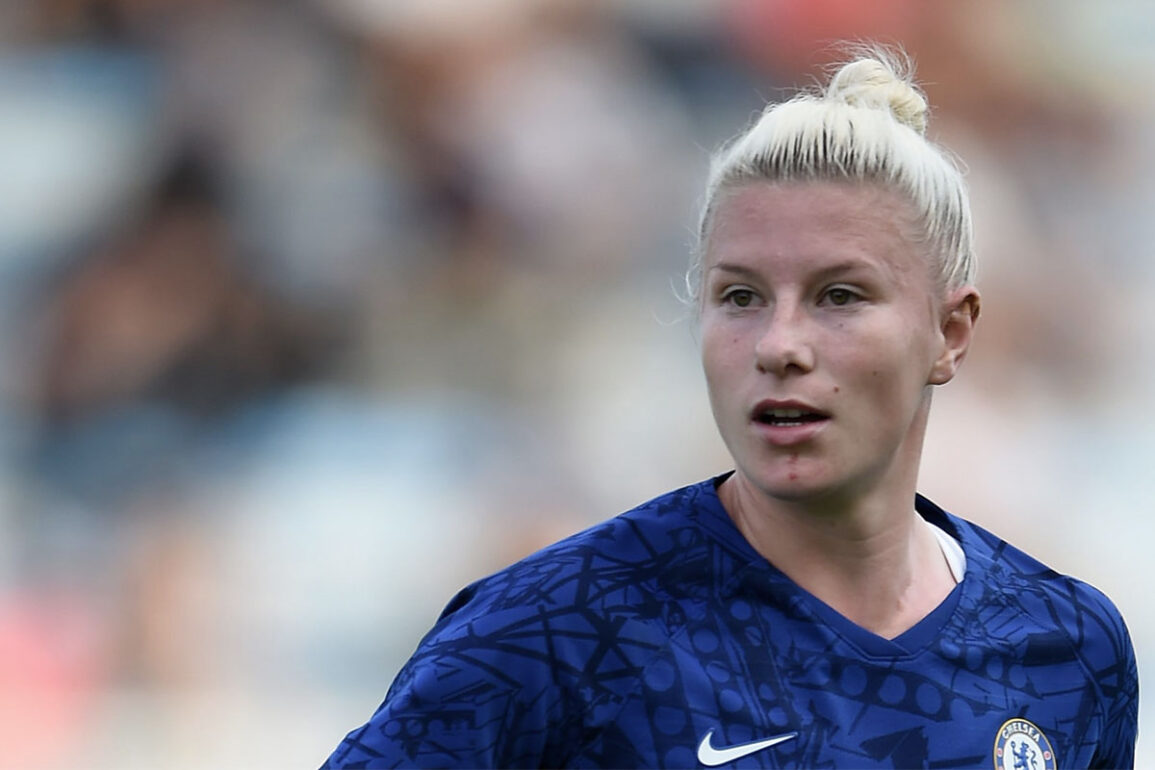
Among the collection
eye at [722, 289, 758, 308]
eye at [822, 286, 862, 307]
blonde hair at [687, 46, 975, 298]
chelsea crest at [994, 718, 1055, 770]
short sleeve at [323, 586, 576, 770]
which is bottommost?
chelsea crest at [994, 718, 1055, 770]

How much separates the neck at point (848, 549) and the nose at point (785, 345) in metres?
0.17

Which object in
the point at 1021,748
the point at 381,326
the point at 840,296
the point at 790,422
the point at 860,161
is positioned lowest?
the point at 1021,748

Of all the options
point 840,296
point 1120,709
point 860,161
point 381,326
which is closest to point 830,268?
point 840,296

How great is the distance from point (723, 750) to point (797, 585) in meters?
0.24

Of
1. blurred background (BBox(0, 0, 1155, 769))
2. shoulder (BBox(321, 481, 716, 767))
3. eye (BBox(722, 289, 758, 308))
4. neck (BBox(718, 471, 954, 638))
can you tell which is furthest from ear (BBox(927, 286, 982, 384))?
blurred background (BBox(0, 0, 1155, 769))

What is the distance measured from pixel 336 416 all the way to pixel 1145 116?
258 centimetres

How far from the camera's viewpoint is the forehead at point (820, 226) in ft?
5.70

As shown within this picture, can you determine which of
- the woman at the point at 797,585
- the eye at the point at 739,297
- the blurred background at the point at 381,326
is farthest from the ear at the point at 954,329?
the blurred background at the point at 381,326

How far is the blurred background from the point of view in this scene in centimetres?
398

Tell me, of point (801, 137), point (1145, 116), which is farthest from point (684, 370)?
point (801, 137)

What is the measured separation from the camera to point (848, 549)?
72.2 inches

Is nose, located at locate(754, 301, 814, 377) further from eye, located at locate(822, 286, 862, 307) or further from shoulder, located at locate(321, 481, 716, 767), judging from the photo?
shoulder, located at locate(321, 481, 716, 767)

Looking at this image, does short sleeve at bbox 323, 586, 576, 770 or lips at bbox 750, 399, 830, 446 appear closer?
short sleeve at bbox 323, 586, 576, 770

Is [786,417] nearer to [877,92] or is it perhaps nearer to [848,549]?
[848,549]
